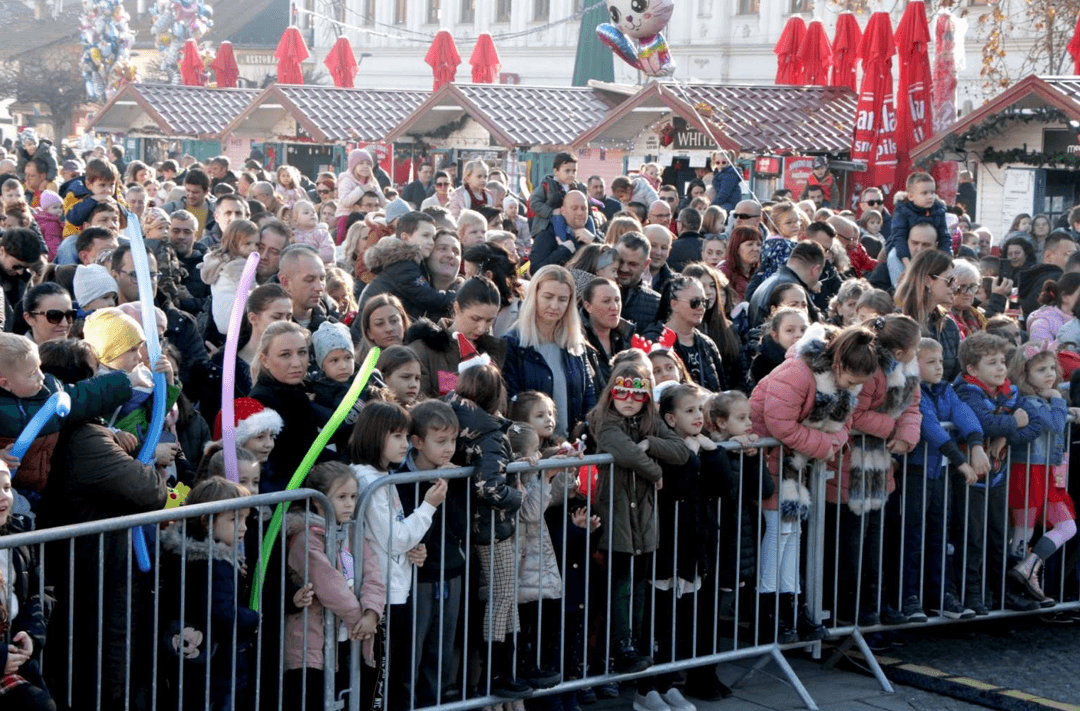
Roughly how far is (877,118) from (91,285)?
13505 mm

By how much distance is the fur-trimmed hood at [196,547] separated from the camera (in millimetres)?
5273

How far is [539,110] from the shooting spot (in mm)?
25750

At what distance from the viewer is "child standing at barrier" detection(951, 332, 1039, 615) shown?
7.74 m

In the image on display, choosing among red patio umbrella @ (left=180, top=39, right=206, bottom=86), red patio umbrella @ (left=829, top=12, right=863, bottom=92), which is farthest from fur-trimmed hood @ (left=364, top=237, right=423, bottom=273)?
red patio umbrella @ (left=180, top=39, right=206, bottom=86)

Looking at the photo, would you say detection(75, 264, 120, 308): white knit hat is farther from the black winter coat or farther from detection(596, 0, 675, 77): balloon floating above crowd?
detection(596, 0, 675, 77): balloon floating above crowd

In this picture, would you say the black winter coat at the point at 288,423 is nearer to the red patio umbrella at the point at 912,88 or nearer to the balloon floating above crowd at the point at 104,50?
the red patio umbrella at the point at 912,88

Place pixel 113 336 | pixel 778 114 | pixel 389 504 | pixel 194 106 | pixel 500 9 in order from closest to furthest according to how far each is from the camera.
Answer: pixel 389 504
pixel 113 336
pixel 778 114
pixel 194 106
pixel 500 9

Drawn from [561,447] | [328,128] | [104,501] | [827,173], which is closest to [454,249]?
[561,447]

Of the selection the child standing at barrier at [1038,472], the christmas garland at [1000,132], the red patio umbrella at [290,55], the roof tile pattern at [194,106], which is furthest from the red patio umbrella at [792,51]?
the child standing at barrier at [1038,472]

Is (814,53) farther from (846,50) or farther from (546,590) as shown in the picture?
(546,590)

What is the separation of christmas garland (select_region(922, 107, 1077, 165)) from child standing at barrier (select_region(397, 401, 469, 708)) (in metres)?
14.2

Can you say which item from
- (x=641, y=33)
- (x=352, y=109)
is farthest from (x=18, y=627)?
(x=352, y=109)

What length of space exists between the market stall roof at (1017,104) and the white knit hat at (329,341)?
13.7 metres

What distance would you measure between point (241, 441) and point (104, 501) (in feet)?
2.10
